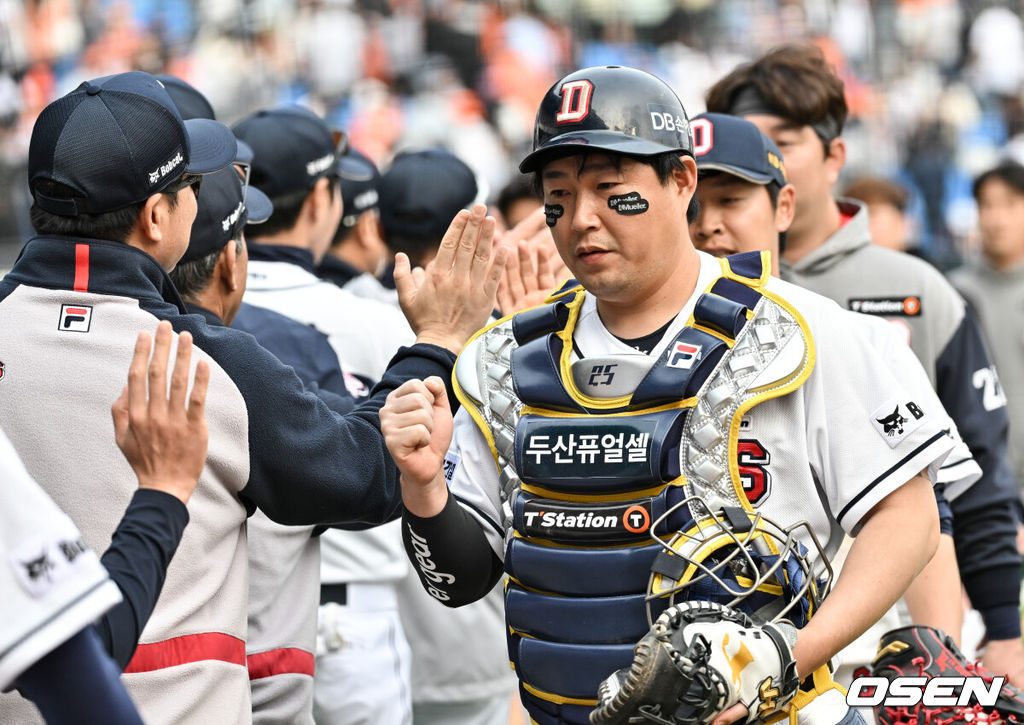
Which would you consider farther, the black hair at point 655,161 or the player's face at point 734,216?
the player's face at point 734,216

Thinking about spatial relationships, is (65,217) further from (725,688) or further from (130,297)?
(725,688)

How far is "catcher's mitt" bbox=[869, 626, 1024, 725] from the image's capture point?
3023mm

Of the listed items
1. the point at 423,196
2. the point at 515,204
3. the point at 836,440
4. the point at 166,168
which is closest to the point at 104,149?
the point at 166,168

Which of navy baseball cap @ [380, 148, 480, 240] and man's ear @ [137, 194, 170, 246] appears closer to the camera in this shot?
man's ear @ [137, 194, 170, 246]

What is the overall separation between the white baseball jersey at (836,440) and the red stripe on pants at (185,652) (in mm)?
1057

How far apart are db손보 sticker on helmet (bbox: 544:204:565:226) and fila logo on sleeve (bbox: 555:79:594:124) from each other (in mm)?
179

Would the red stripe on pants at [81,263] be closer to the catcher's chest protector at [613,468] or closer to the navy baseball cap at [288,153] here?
the catcher's chest protector at [613,468]

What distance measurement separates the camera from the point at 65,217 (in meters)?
2.75

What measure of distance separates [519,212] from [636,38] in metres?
9.20

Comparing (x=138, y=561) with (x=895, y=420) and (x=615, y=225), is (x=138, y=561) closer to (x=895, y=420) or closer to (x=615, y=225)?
(x=615, y=225)

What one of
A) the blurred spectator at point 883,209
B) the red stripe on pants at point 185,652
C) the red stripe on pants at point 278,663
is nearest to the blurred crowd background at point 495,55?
the blurred spectator at point 883,209

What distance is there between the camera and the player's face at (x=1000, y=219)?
8164 mm

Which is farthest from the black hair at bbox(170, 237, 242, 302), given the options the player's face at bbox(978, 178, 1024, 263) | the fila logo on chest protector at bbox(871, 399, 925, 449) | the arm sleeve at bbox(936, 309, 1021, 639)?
the player's face at bbox(978, 178, 1024, 263)

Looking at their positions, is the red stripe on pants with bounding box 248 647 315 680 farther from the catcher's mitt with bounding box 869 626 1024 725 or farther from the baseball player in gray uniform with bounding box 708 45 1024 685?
the baseball player in gray uniform with bounding box 708 45 1024 685
